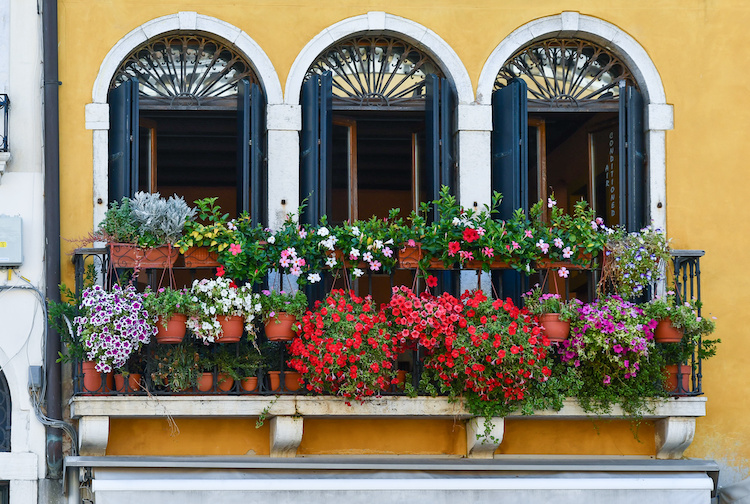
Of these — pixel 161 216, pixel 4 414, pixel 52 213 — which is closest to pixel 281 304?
pixel 161 216

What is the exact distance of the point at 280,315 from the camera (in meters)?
7.86

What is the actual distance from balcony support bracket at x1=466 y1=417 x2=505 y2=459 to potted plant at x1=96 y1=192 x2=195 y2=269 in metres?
2.19

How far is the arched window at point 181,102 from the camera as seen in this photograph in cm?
847

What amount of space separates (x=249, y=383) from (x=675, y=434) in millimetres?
2784

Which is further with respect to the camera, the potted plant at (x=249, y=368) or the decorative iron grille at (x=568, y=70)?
the decorative iron grille at (x=568, y=70)

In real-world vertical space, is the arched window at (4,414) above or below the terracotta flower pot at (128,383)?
below

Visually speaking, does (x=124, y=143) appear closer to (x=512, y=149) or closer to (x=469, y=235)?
(x=469, y=235)

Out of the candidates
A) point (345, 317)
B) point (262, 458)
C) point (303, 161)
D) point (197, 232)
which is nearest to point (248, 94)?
point (303, 161)

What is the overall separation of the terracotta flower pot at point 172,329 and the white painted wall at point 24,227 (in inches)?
36.9

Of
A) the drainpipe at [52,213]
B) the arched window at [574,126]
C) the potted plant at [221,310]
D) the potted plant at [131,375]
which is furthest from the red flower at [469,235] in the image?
the drainpipe at [52,213]

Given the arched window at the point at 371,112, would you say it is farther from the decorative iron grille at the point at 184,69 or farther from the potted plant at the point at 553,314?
the potted plant at the point at 553,314

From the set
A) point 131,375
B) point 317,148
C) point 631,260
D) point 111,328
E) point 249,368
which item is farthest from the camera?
point 317,148

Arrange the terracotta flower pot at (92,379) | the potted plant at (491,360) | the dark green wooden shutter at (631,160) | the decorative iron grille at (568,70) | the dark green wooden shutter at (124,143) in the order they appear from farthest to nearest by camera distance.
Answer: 1. the decorative iron grille at (568,70)
2. the dark green wooden shutter at (631,160)
3. the dark green wooden shutter at (124,143)
4. the terracotta flower pot at (92,379)
5. the potted plant at (491,360)

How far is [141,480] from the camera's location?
773 centimetres
